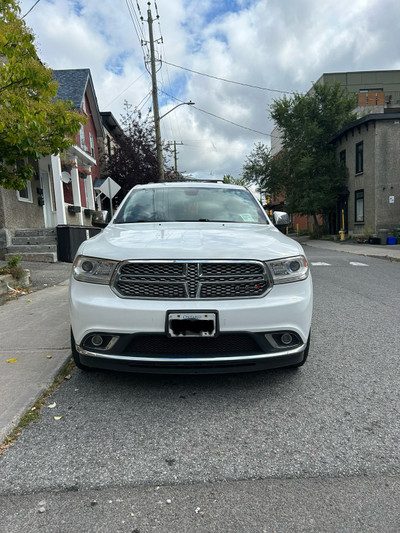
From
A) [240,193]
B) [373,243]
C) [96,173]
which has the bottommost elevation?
[373,243]

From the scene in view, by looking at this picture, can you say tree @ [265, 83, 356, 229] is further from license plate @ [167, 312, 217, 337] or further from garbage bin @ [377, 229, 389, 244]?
license plate @ [167, 312, 217, 337]

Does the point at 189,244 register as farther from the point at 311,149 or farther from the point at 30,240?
the point at 311,149

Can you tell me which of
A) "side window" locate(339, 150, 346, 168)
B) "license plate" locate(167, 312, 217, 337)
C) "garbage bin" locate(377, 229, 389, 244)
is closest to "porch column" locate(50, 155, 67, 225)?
"license plate" locate(167, 312, 217, 337)

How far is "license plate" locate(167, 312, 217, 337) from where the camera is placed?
8.34ft

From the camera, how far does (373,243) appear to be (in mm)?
19719

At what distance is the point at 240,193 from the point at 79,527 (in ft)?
12.2

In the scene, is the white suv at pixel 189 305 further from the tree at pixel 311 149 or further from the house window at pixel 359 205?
the tree at pixel 311 149

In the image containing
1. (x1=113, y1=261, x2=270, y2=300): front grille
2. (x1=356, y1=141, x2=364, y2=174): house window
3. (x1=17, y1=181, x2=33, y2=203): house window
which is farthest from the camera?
(x1=356, y1=141, x2=364, y2=174): house window

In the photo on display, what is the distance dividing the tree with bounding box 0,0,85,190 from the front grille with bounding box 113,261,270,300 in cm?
380

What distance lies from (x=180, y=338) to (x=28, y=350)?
6.50 ft

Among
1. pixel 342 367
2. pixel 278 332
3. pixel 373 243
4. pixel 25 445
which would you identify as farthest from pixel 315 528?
pixel 373 243

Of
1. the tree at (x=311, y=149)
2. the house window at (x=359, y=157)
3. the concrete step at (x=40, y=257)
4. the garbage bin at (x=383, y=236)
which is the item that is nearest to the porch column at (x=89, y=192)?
the concrete step at (x=40, y=257)

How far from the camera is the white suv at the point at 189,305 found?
8.42 ft

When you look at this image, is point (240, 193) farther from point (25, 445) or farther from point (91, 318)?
point (25, 445)
